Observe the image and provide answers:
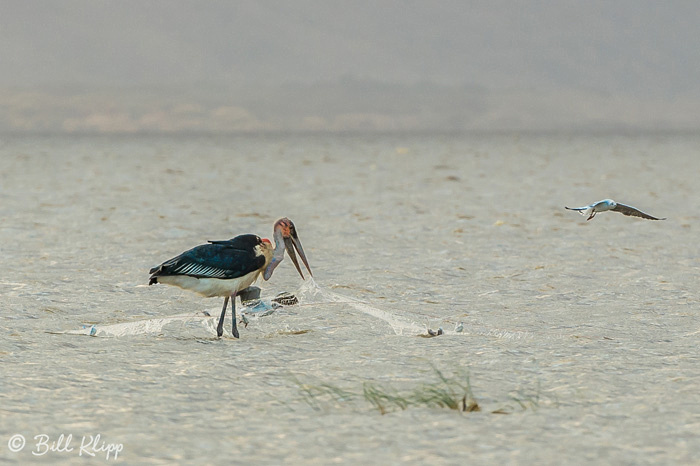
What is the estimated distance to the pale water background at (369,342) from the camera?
5.54 metres

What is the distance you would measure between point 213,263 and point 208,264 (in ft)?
0.15

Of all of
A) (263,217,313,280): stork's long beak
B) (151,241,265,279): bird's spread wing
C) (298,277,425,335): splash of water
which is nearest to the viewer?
(151,241,265,279): bird's spread wing

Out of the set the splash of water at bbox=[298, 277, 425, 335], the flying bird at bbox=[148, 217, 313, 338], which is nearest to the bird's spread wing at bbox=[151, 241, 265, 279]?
the flying bird at bbox=[148, 217, 313, 338]

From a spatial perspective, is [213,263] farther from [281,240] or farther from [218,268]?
[281,240]

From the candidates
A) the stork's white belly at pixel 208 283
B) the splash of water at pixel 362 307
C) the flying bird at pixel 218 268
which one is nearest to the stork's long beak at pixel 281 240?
the flying bird at pixel 218 268

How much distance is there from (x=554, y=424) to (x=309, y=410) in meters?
1.62

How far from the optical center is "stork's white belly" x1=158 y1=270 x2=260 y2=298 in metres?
8.24

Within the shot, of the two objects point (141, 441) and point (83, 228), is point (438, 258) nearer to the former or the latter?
point (83, 228)

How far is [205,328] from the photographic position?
8.87m

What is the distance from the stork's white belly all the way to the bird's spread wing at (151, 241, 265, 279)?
0.06 metres

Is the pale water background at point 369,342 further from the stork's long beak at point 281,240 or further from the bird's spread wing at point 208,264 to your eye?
the bird's spread wing at point 208,264

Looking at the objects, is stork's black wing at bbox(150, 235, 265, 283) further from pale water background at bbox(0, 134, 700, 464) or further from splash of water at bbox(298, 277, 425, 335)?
splash of water at bbox(298, 277, 425, 335)

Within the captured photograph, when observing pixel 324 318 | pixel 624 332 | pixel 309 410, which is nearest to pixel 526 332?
pixel 624 332

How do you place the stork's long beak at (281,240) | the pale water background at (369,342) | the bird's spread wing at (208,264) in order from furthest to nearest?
the stork's long beak at (281,240) → the bird's spread wing at (208,264) → the pale water background at (369,342)
